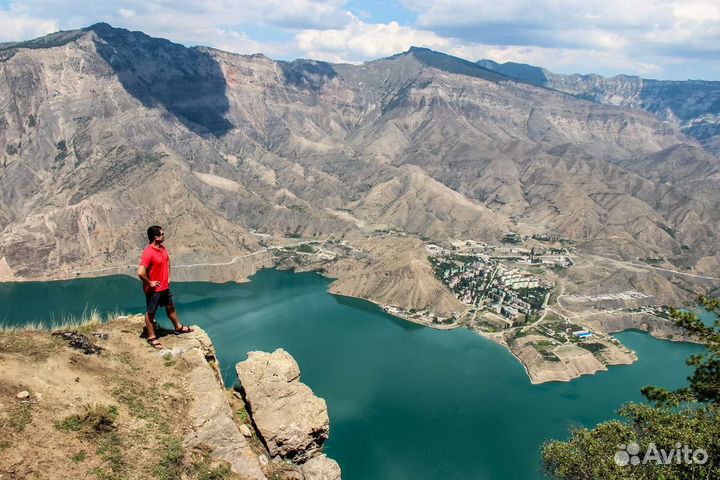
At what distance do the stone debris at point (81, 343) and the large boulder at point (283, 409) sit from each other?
4692 millimetres

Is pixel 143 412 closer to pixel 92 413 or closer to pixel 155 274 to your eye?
pixel 92 413

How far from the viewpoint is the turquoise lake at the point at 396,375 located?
70.5 meters

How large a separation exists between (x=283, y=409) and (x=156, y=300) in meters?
5.56

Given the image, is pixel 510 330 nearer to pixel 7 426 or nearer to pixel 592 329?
pixel 592 329

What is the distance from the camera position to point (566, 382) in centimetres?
9831

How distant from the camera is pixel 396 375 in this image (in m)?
93.8

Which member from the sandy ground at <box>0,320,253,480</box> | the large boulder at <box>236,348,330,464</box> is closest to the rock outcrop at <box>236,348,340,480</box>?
the large boulder at <box>236,348,330,464</box>

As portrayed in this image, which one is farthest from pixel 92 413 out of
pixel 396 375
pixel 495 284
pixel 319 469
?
pixel 495 284

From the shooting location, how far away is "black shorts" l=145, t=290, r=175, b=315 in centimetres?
1722

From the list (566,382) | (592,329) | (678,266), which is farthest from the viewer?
(678,266)

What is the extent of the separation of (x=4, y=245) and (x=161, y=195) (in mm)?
50962

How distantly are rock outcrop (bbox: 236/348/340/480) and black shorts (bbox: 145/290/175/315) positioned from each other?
3.50 meters

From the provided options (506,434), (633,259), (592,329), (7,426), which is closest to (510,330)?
(592,329)

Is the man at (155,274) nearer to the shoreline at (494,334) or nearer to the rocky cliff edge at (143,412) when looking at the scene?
the rocky cliff edge at (143,412)
